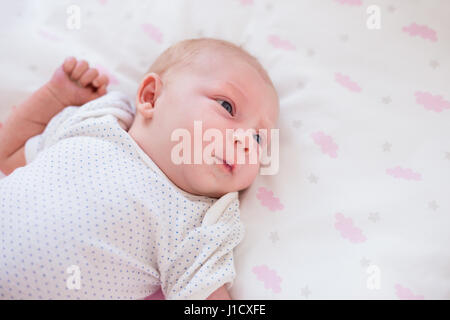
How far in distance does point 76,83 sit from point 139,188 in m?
0.47

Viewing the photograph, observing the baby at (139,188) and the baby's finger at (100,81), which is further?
the baby's finger at (100,81)

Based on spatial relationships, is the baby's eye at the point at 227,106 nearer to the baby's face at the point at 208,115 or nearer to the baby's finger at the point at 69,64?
the baby's face at the point at 208,115

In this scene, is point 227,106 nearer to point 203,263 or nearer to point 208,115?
point 208,115

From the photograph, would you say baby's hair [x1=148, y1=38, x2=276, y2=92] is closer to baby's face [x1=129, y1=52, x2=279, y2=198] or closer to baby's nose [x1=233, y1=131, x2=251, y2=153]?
baby's face [x1=129, y1=52, x2=279, y2=198]

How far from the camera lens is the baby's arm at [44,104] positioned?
4.30ft

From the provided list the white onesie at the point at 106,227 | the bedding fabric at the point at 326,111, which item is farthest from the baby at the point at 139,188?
the bedding fabric at the point at 326,111

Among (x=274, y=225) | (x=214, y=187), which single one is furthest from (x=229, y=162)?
(x=274, y=225)

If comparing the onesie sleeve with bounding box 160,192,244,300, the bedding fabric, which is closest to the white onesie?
the onesie sleeve with bounding box 160,192,244,300

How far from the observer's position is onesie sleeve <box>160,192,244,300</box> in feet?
3.40

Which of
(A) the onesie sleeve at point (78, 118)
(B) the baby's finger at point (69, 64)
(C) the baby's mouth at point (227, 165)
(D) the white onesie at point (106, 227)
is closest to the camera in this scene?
(D) the white onesie at point (106, 227)

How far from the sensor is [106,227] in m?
1.02

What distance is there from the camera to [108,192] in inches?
41.6

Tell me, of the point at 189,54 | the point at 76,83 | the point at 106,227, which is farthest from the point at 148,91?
the point at 106,227

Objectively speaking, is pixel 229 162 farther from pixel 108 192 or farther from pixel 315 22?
pixel 315 22
